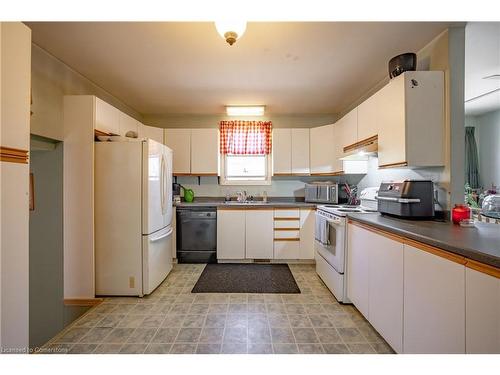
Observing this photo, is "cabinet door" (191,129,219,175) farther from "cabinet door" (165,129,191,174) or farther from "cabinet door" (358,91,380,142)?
"cabinet door" (358,91,380,142)

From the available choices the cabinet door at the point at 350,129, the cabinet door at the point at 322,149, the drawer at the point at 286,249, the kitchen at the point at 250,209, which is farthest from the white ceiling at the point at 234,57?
the drawer at the point at 286,249

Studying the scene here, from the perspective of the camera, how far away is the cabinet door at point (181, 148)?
12.1 feet

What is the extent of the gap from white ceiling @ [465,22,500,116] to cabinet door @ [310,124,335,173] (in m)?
1.67

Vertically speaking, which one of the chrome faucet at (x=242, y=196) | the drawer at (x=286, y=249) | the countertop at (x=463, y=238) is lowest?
the drawer at (x=286, y=249)

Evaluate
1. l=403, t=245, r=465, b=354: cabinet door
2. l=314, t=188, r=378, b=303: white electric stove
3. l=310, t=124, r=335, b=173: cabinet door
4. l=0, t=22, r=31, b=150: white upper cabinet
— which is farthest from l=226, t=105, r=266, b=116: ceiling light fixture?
l=403, t=245, r=465, b=354: cabinet door

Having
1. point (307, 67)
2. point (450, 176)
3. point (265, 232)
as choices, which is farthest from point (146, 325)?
point (307, 67)

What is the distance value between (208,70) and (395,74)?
1.79 m

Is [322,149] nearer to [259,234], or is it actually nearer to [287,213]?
[287,213]

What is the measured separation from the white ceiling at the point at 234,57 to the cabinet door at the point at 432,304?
1.74 meters

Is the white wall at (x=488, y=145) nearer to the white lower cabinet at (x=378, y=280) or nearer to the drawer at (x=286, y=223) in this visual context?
the drawer at (x=286, y=223)

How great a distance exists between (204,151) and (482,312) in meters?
3.43

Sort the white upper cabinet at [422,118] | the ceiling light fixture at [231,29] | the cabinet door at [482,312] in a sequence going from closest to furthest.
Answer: the cabinet door at [482,312], the ceiling light fixture at [231,29], the white upper cabinet at [422,118]

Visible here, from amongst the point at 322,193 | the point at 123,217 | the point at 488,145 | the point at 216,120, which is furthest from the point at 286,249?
the point at 488,145

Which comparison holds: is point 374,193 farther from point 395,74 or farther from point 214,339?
point 214,339
